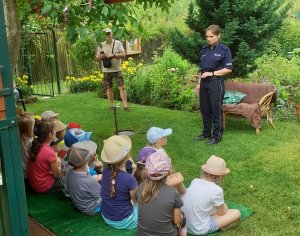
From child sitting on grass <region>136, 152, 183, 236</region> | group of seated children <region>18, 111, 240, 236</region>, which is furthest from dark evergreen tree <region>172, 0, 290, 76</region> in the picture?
child sitting on grass <region>136, 152, 183, 236</region>

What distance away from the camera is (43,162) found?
4.56m

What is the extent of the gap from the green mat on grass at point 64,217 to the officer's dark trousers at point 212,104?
2.20m

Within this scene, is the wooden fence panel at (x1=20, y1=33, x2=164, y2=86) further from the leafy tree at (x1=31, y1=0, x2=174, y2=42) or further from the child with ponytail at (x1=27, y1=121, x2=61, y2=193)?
the child with ponytail at (x1=27, y1=121, x2=61, y2=193)

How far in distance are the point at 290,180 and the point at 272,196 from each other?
1.80 feet

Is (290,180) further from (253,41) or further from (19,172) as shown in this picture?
(253,41)

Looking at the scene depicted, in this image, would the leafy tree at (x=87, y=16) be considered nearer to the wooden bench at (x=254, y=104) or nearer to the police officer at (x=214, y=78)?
the police officer at (x=214, y=78)

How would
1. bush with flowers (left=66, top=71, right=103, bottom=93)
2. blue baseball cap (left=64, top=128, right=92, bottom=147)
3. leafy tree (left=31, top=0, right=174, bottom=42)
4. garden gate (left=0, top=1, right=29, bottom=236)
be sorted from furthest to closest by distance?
bush with flowers (left=66, top=71, right=103, bottom=93)
blue baseball cap (left=64, top=128, right=92, bottom=147)
leafy tree (left=31, top=0, right=174, bottom=42)
garden gate (left=0, top=1, right=29, bottom=236)

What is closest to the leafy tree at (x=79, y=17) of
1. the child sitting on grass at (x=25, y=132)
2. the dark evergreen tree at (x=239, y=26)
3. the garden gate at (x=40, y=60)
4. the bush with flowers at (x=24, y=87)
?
the child sitting on grass at (x=25, y=132)

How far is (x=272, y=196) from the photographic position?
15.3 ft

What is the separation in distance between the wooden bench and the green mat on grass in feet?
9.11

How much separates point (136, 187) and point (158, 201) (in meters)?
0.51

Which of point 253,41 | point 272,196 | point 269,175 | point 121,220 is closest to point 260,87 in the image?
point 253,41

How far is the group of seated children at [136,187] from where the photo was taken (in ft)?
10.8

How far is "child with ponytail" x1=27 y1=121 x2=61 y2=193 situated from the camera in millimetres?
4543
